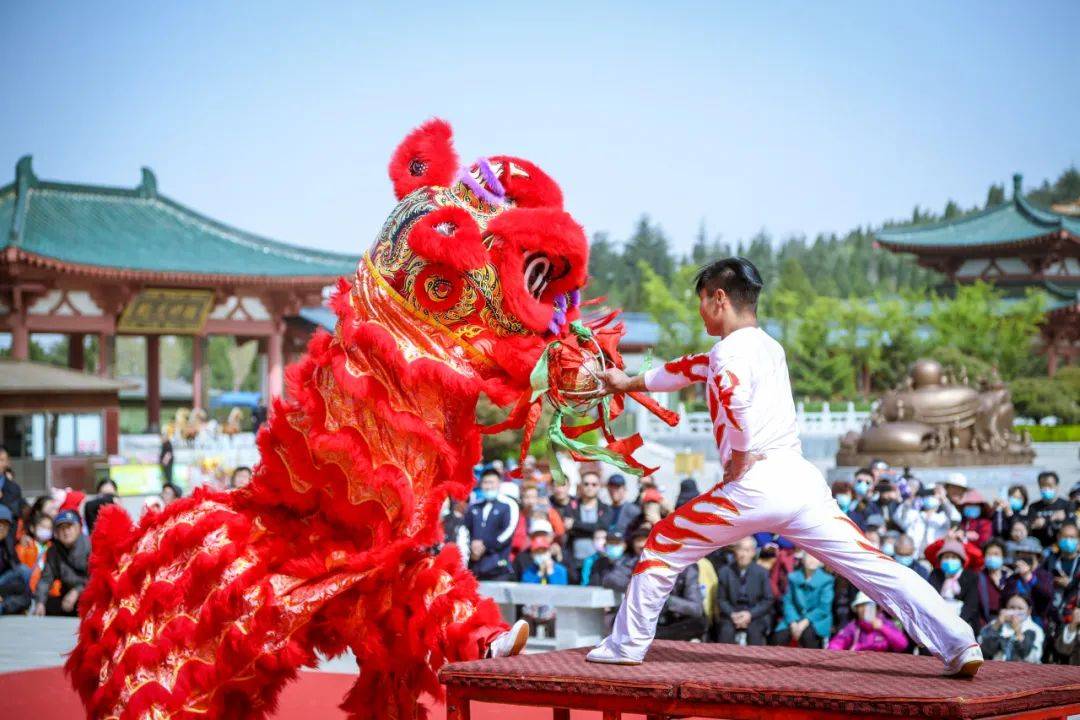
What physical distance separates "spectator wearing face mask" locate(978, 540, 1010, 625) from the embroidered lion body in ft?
14.2

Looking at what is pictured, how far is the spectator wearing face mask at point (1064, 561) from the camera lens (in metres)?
7.31

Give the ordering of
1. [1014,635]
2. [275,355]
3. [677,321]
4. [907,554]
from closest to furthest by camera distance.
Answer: [1014,635] < [907,554] < [275,355] < [677,321]

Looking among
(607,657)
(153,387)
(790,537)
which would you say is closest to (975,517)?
(790,537)

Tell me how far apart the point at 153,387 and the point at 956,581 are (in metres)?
19.8

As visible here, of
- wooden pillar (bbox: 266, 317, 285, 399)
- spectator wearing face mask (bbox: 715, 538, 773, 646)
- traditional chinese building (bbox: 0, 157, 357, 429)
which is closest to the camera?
spectator wearing face mask (bbox: 715, 538, 773, 646)

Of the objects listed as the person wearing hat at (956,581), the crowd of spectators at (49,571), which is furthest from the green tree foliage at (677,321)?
the person wearing hat at (956,581)

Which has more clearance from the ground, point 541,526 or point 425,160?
point 425,160

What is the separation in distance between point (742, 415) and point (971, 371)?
23.6 m

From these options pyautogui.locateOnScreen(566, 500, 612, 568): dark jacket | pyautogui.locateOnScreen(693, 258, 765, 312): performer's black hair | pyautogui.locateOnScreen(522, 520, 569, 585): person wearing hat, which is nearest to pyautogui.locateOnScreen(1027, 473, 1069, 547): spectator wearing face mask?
pyautogui.locateOnScreen(566, 500, 612, 568): dark jacket

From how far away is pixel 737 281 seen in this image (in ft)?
12.3

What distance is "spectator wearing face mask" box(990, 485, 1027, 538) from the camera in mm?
9148

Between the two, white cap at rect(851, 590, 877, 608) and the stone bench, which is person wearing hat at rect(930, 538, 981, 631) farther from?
the stone bench

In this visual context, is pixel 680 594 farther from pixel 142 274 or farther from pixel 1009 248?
pixel 1009 248

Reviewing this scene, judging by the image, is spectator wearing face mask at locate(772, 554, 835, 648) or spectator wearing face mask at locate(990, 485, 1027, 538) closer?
spectator wearing face mask at locate(772, 554, 835, 648)
